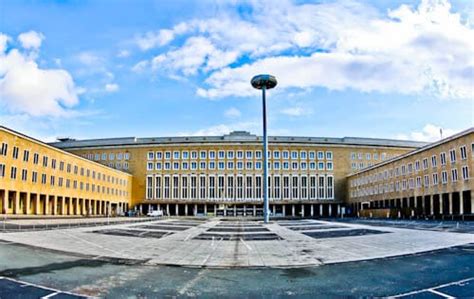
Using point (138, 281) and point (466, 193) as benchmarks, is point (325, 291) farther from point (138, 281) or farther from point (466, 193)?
point (466, 193)

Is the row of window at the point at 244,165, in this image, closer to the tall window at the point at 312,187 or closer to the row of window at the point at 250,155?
the row of window at the point at 250,155

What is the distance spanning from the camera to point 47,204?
6819 centimetres

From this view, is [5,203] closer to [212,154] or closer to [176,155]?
[176,155]

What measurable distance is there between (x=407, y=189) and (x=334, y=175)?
3625cm

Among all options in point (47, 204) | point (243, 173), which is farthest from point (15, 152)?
point (243, 173)

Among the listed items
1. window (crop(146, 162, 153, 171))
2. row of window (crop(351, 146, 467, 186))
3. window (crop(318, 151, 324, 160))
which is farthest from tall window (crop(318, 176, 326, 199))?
window (crop(146, 162, 153, 171))

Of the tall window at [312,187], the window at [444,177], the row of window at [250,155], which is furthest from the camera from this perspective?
the row of window at [250,155]

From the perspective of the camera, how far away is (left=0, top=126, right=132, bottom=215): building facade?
2249 inches

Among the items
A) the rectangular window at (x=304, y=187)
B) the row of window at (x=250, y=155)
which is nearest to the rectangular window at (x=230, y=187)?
the row of window at (x=250, y=155)

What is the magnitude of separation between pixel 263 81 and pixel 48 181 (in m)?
41.3

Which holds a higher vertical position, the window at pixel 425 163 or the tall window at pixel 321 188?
the window at pixel 425 163

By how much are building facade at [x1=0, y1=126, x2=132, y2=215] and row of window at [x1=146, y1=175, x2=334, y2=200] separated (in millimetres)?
16670

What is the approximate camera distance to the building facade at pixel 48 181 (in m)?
57.1

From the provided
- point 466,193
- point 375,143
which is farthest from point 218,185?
point 466,193
